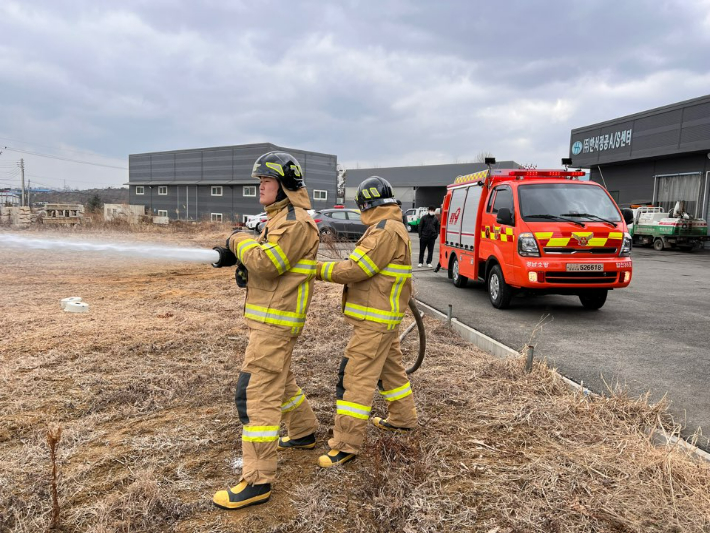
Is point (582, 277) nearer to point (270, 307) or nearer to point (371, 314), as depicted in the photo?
point (371, 314)

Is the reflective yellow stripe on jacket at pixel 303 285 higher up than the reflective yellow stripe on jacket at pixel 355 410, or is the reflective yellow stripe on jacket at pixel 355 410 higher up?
the reflective yellow stripe on jacket at pixel 303 285

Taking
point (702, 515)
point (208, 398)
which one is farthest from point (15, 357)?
point (702, 515)

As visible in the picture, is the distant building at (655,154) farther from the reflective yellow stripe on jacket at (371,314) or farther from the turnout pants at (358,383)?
the turnout pants at (358,383)

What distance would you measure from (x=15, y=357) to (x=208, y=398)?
239 cm

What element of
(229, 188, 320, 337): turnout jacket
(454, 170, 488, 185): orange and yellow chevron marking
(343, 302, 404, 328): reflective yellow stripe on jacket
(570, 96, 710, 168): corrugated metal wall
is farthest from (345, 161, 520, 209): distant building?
(229, 188, 320, 337): turnout jacket

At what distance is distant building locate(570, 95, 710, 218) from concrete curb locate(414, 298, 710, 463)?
22209mm

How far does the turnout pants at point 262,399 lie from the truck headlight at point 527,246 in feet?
16.7

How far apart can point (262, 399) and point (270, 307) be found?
51 centimetres

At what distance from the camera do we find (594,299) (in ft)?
26.2

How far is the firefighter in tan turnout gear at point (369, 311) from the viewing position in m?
3.08

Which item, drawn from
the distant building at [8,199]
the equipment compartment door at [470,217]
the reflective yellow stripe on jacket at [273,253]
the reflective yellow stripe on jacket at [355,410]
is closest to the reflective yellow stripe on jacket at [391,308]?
the reflective yellow stripe on jacket at [355,410]

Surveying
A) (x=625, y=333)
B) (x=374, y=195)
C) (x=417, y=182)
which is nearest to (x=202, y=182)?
(x=417, y=182)

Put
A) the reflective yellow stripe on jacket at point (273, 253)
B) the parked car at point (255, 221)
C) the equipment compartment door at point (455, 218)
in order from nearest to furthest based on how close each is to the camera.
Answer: the reflective yellow stripe on jacket at point (273, 253) < the equipment compartment door at point (455, 218) < the parked car at point (255, 221)

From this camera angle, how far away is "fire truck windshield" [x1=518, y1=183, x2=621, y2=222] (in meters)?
7.34
